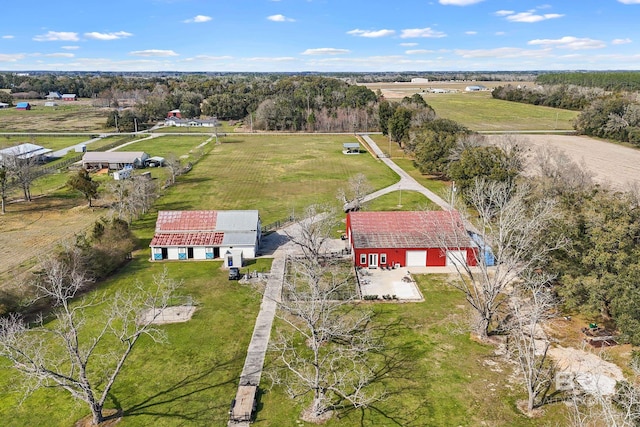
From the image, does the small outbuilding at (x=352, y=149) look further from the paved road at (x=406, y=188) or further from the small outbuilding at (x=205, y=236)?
the small outbuilding at (x=205, y=236)

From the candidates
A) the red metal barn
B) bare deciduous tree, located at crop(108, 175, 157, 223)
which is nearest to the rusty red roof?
bare deciduous tree, located at crop(108, 175, 157, 223)

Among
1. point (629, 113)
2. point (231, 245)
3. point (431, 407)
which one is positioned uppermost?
point (629, 113)

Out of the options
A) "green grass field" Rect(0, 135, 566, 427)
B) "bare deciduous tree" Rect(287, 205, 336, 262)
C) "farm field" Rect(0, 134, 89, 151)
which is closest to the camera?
"green grass field" Rect(0, 135, 566, 427)

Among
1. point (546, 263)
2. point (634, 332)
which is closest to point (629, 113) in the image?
point (546, 263)

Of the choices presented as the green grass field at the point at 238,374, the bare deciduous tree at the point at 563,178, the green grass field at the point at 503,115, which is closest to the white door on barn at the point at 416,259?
the green grass field at the point at 238,374

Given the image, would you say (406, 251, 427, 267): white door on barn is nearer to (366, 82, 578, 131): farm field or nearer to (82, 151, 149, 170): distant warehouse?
(82, 151, 149, 170): distant warehouse

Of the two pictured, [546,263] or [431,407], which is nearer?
[431,407]

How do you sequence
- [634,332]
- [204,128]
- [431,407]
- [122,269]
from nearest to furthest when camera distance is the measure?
[431,407] → [634,332] → [122,269] → [204,128]

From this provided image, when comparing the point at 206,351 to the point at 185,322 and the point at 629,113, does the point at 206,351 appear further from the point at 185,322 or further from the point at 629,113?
the point at 629,113
